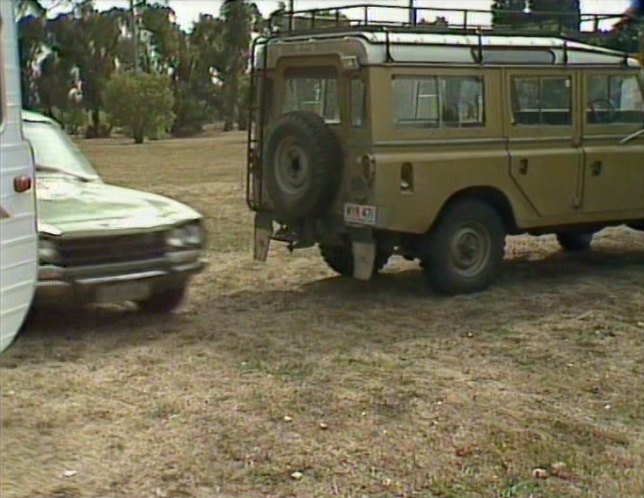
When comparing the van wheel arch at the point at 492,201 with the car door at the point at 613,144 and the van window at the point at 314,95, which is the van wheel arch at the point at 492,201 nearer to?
the car door at the point at 613,144

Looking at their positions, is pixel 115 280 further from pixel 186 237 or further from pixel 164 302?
pixel 164 302

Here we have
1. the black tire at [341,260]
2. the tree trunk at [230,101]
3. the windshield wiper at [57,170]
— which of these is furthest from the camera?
the tree trunk at [230,101]

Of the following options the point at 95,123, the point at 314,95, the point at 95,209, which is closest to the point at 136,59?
the point at 95,123

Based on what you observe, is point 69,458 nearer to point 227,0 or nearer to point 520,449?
point 520,449

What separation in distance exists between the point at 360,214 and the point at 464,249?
110cm

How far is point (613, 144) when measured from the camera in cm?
868

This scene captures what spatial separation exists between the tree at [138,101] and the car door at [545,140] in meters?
35.1

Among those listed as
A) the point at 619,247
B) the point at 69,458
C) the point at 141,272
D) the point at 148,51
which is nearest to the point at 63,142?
the point at 141,272

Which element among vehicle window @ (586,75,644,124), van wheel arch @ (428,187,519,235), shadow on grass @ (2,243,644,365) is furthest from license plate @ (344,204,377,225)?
vehicle window @ (586,75,644,124)

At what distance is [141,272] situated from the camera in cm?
659

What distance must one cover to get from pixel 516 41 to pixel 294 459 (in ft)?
16.7

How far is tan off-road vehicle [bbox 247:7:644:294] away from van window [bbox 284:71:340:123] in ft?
A: 0.05

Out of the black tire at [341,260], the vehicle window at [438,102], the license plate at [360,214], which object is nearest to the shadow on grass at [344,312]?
the black tire at [341,260]

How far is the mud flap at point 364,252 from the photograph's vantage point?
7.55 m
